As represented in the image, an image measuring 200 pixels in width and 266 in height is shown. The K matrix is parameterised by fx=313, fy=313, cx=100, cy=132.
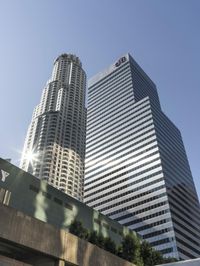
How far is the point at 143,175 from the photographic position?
151375mm

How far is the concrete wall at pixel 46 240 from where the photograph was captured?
26.5 metres

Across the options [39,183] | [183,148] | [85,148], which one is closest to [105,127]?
[85,148]

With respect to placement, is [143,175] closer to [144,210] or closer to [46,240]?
[144,210]

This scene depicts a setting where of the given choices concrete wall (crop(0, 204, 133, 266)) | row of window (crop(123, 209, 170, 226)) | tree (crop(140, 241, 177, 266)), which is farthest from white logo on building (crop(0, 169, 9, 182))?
row of window (crop(123, 209, 170, 226))

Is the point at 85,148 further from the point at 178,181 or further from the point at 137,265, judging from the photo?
the point at 137,265

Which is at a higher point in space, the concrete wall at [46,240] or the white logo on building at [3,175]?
the white logo on building at [3,175]

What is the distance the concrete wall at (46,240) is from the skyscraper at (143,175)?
333 ft

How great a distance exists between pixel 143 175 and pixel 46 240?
411 feet

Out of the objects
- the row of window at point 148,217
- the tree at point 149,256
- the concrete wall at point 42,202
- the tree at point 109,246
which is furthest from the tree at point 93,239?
the row of window at point 148,217

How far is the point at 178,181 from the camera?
15562cm

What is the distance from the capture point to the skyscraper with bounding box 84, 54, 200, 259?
135 metres

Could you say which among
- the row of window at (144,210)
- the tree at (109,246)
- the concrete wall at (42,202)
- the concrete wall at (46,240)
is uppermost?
the row of window at (144,210)

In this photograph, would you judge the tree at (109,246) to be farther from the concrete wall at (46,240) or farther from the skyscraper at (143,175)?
the skyscraper at (143,175)

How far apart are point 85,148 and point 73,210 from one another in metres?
140
